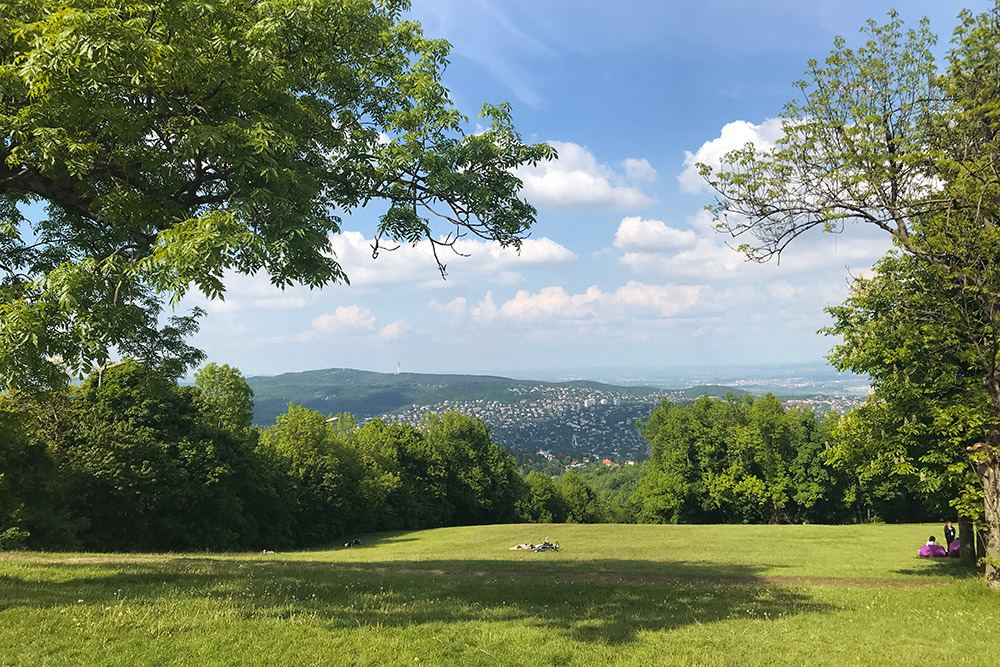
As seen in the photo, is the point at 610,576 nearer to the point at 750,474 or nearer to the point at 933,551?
the point at 933,551

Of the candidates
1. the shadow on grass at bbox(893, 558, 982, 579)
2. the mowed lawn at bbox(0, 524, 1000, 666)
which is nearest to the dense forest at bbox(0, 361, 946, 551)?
the shadow on grass at bbox(893, 558, 982, 579)

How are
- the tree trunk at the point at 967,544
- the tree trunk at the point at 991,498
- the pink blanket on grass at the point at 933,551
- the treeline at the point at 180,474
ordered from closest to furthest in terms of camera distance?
the tree trunk at the point at 991,498, the tree trunk at the point at 967,544, the pink blanket on grass at the point at 933,551, the treeline at the point at 180,474

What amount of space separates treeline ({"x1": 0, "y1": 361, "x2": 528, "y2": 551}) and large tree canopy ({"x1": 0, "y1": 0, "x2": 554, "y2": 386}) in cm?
812

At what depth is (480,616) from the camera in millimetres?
12414

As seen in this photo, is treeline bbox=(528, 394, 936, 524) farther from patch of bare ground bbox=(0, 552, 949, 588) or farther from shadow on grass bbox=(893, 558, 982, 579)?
patch of bare ground bbox=(0, 552, 949, 588)

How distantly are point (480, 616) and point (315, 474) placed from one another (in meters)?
52.0

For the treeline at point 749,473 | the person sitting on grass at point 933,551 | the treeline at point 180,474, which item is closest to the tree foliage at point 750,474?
the treeline at point 749,473

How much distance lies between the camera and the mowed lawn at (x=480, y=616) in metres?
9.45

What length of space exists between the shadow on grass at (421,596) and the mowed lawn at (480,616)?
0.06m

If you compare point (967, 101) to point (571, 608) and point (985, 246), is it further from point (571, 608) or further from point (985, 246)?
point (571, 608)

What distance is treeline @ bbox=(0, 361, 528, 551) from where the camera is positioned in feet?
106

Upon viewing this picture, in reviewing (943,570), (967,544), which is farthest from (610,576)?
(967,544)

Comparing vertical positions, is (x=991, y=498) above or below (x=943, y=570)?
above

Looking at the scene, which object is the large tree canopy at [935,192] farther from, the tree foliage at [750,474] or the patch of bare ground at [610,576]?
the tree foliage at [750,474]
